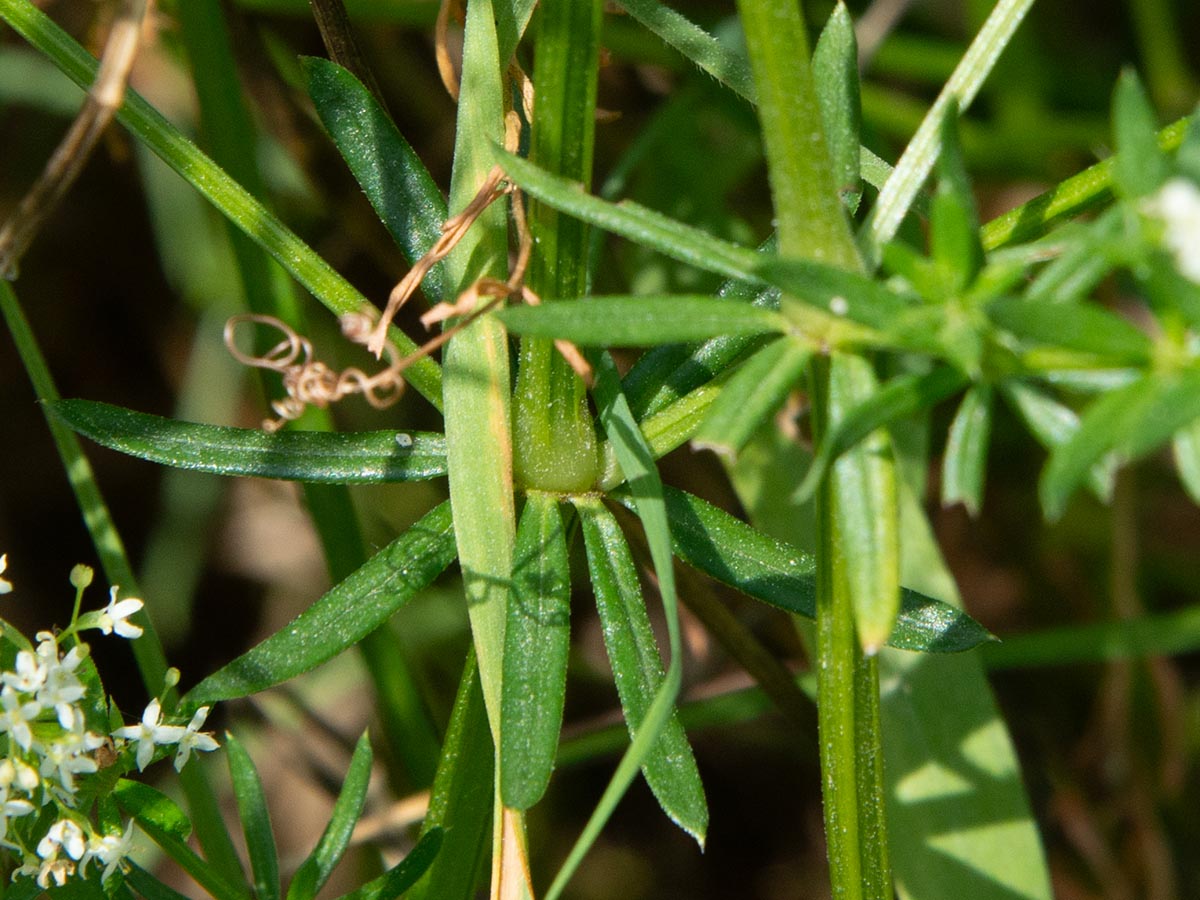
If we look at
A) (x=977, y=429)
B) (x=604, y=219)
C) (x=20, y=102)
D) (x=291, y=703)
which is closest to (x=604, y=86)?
(x=20, y=102)

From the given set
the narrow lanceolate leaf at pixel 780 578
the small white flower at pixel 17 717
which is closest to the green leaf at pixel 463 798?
the narrow lanceolate leaf at pixel 780 578

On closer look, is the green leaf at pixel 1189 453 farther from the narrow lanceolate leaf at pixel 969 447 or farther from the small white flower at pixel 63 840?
the small white flower at pixel 63 840

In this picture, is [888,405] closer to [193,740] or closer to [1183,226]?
[1183,226]

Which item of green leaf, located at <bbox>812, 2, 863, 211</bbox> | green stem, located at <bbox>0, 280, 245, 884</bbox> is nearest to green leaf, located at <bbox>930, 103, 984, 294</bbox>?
green leaf, located at <bbox>812, 2, 863, 211</bbox>

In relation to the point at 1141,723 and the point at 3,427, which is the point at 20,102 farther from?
the point at 1141,723

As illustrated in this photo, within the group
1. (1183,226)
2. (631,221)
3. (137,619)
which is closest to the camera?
(1183,226)

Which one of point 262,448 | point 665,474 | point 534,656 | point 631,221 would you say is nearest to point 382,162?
point 262,448
